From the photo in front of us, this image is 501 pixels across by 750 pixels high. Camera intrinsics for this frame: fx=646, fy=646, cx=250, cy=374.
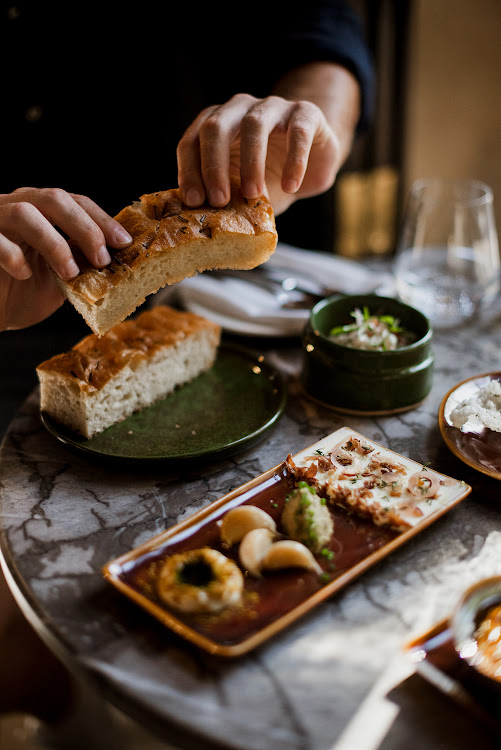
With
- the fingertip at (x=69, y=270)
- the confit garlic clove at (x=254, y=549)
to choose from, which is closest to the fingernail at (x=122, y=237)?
the fingertip at (x=69, y=270)

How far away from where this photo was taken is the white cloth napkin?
2109mm

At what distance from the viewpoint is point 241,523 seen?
1242mm

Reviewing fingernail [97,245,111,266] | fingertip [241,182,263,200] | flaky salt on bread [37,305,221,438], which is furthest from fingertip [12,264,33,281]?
fingertip [241,182,263,200]

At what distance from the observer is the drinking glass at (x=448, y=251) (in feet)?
6.75

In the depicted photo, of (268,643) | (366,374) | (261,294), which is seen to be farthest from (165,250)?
(268,643)

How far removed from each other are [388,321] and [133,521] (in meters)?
0.93

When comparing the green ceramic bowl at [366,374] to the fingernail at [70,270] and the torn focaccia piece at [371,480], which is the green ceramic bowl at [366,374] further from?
the fingernail at [70,270]

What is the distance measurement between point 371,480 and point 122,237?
802 mm

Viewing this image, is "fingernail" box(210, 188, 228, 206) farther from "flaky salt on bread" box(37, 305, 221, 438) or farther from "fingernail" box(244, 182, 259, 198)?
"flaky salt on bread" box(37, 305, 221, 438)

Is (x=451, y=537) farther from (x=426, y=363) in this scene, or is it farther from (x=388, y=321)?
(x=388, y=321)

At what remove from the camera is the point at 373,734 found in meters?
0.93

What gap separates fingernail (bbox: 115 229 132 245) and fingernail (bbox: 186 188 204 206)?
7.4 inches

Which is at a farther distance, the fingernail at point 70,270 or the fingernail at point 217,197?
the fingernail at point 217,197

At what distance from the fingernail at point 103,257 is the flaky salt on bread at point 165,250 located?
0.07ft
